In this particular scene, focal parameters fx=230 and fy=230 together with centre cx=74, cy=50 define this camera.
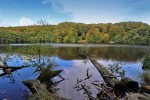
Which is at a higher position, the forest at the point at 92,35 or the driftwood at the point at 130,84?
the driftwood at the point at 130,84

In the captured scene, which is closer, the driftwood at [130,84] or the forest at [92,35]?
the driftwood at [130,84]

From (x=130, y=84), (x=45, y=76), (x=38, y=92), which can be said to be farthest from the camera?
(x=45, y=76)

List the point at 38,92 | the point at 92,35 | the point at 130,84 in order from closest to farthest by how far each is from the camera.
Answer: the point at 38,92 < the point at 130,84 < the point at 92,35

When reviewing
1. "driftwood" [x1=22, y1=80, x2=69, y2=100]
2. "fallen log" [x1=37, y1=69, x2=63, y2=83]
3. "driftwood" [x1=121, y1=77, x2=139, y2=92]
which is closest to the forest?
"fallen log" [x1=37, y1=69, x2=63, y2=83]

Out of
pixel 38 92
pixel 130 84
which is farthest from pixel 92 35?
pixel 38 92

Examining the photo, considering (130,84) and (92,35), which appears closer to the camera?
(130,84)

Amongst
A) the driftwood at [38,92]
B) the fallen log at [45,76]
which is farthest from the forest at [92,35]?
the driftwood at [38,92]

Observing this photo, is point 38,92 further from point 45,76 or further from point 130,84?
point 130,84

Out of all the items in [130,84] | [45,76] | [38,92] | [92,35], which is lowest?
[92,35]

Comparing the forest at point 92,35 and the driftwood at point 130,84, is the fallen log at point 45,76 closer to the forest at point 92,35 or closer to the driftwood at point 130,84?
the driftwood at point 130,84

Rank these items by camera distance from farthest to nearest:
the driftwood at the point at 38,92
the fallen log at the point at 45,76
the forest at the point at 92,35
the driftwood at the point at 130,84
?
the forest at the point at 92,35
the fallen log at the point at 45,76
the driftwood at the point at 130,84
the driftwood at the point at 38,92

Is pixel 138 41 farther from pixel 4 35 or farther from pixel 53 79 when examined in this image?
pixel 53 79

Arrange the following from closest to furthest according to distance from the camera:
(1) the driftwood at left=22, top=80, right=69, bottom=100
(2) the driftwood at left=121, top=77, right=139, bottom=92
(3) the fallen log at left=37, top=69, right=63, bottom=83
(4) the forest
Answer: (1) the driftwood at left=22, top=80, right=69, bottom=100, (2) the driftwood at left=121, top=77, right=139, bottom=92, (3) the fallen log at left=37, top=69, right=63, bottom=83, (4) the forest

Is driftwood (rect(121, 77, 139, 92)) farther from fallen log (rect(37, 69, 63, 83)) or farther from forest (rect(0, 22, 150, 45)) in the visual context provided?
forest (rect(0, 22, 150, 45))
